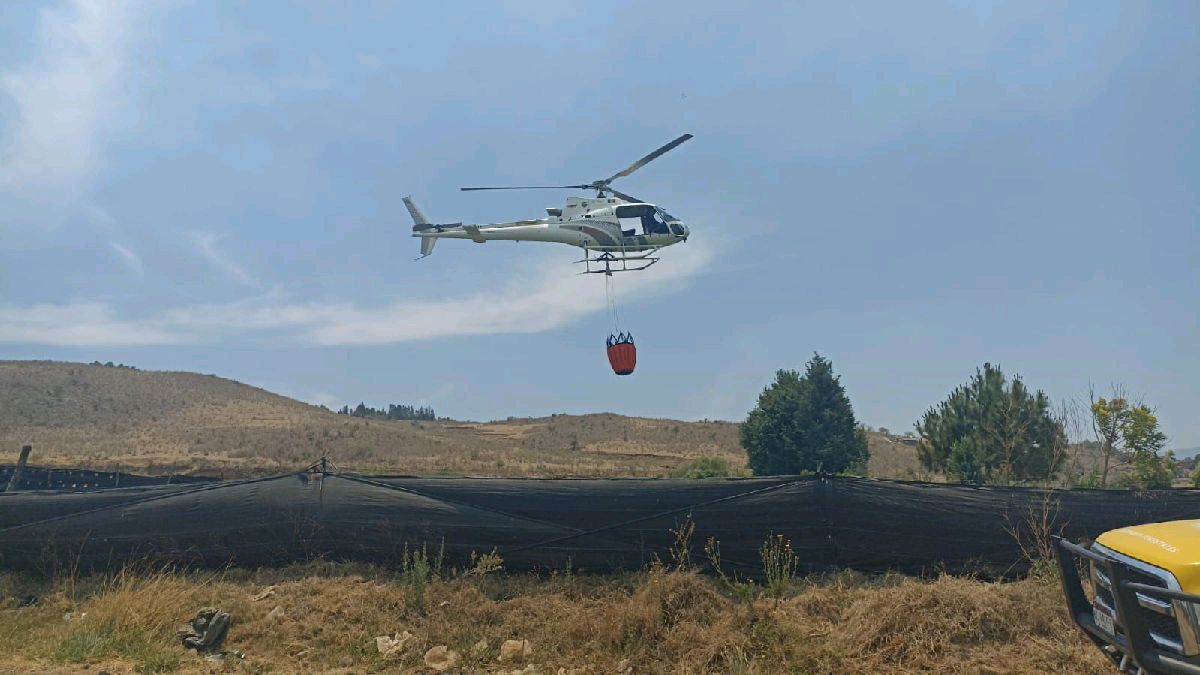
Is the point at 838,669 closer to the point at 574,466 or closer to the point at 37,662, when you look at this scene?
the point at 37,662

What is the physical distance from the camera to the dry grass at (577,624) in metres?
6.58

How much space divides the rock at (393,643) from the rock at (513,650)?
0.93m

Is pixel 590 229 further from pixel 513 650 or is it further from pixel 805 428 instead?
pixel 805 428

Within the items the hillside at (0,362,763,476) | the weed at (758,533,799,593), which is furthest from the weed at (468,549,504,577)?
the hillside at (0,362,763,476)

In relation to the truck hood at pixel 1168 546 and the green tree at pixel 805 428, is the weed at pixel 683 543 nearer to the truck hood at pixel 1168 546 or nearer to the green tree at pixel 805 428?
the truck hood at pixel 1168 546

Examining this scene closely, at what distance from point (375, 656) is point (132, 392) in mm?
73571

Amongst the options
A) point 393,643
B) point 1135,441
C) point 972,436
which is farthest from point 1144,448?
point 393,643

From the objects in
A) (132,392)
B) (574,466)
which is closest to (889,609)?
(574,466)

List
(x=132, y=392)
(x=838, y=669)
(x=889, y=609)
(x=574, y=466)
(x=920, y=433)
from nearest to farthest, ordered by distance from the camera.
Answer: (x=838, y=669) → (x=889, y=609) → (x=920, y=433) → (x=574, y=466) → (x=132, y=392)

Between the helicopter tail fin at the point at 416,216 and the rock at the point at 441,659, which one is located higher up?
the helicopter tail fin at the point at 416,216

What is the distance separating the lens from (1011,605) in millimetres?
6973

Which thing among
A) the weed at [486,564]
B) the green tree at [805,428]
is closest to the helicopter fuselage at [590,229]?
the weed at [486,564]

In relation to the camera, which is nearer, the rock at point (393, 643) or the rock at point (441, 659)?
the rock at point (441, 659)

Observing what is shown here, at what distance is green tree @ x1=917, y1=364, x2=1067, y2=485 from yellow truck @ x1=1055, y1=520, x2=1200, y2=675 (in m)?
20.3
